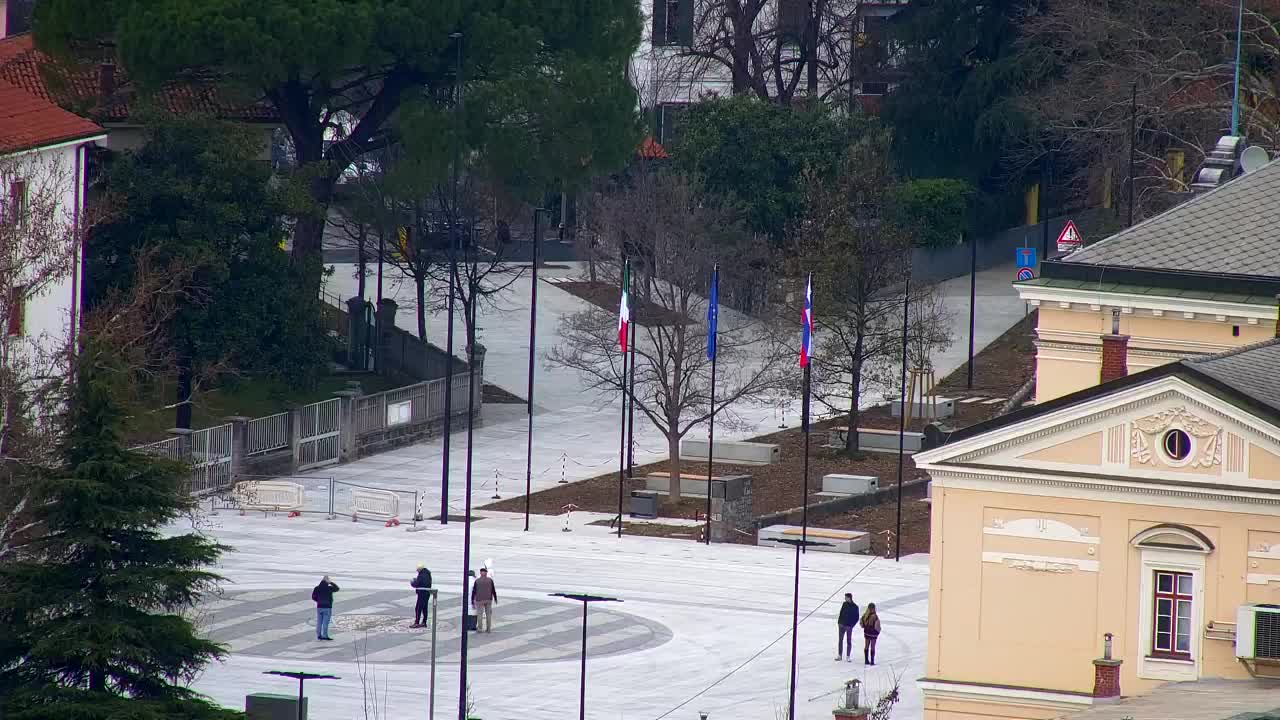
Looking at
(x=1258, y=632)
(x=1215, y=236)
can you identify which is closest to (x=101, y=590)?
(x=1258, y=632)

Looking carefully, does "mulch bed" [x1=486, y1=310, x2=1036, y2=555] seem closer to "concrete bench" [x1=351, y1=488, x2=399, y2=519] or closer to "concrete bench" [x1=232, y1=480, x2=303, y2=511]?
"concrete bench" [x1=351, y1=488, x2=399, y2=519]

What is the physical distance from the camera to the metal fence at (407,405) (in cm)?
6181

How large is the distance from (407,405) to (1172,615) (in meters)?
34.3

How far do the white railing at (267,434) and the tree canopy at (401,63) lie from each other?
4.49 m

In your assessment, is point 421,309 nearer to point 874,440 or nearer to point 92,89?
point 92,89

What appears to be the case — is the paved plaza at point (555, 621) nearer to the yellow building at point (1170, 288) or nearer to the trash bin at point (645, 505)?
the trash bin at point (645, 505)

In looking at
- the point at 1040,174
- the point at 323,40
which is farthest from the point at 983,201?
the point at 323,40

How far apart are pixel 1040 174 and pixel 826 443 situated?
2549 centimetres

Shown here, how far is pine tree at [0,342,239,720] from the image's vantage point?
86.3ft

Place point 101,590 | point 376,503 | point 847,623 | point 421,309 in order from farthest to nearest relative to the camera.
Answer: point 421,309
point 376,503
point 847,623
point 101,590

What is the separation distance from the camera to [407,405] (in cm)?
6297

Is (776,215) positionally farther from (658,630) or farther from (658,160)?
(658,630)

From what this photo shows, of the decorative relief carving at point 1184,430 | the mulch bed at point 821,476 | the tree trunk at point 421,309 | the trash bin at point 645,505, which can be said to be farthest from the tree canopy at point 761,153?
the decorative relief carving at point 1184,430

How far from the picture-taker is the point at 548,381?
239 ft
